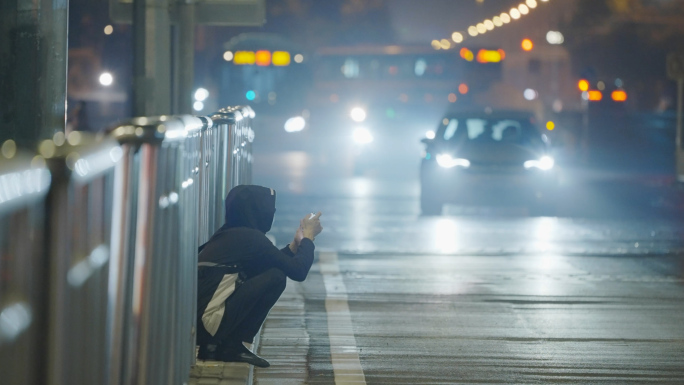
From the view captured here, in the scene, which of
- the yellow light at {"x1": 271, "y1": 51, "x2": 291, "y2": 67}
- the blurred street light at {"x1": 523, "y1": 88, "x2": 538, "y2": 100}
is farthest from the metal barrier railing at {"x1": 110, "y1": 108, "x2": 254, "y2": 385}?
the blurred street light at {"x1": 523, "y1": 88, "x2": 538, "y2": 100}

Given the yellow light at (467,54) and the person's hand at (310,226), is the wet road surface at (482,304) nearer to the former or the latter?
the person's hand at (310,226)

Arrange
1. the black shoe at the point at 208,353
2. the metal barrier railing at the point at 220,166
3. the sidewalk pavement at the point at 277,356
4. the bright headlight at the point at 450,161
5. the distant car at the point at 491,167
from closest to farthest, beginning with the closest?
the sidewalk pavement at the point at 277,356
the black shoe at the point at 208,353
the metal barrier railing at the point at 220,166
the distant car at the point at 491,167
the bright headlight at the point at 450,161

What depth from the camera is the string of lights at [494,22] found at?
62.3 meters

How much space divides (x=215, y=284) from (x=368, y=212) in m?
11.0

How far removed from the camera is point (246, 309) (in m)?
6.32

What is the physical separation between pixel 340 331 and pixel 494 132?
9853 mm

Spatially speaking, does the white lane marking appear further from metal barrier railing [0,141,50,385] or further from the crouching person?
metal barrier railing [0,141,50,385]


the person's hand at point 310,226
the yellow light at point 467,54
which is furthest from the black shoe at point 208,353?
Result: the yellow light at point 467,54

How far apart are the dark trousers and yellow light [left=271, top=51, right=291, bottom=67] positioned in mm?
37659

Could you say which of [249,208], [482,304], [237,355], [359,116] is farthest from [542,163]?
[359,116]

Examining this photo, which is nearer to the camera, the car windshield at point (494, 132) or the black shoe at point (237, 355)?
the black shoe at point (237, 355)

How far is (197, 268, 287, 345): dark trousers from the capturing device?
622 centimetres

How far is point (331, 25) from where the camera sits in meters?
74.2

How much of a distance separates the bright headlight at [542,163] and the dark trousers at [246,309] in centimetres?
1105
